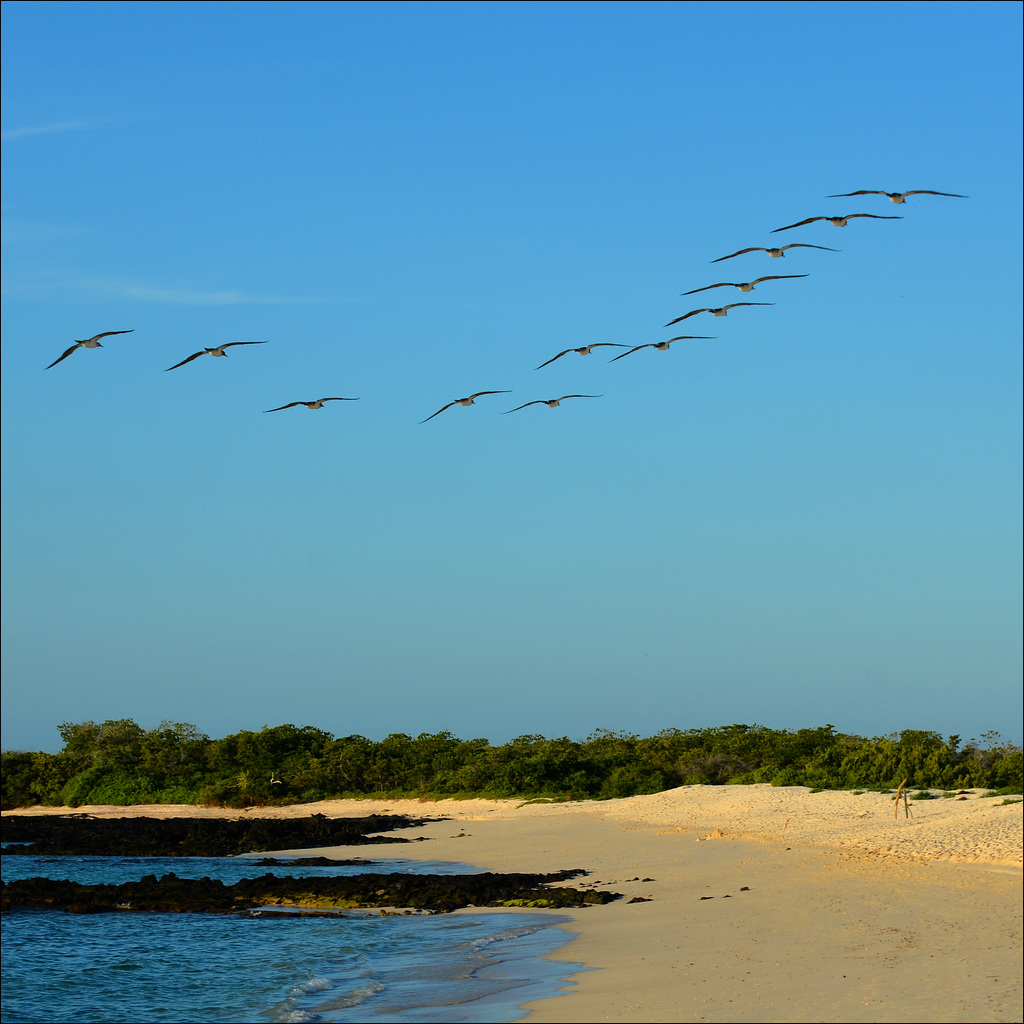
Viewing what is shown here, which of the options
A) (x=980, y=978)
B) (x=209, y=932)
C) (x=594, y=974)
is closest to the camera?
(x=980, y=978)

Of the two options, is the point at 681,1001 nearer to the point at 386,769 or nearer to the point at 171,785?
→ the point at 386,769

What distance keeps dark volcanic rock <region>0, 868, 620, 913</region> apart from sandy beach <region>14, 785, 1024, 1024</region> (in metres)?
1.11

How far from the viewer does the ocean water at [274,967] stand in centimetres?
1614

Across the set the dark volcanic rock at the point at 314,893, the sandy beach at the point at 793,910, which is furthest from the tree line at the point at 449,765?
the dark volcanic rock at the point at 314,893

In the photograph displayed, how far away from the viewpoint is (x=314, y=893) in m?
25.3

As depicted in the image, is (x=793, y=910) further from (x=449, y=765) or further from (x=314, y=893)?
(x=449, y=765)

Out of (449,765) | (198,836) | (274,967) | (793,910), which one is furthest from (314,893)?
(449,765)

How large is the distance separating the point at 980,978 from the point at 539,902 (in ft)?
38.7

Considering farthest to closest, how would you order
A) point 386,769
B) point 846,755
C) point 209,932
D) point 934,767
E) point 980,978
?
point 386,769
point 846,755
point 934,767
point 209,932
point 980,978

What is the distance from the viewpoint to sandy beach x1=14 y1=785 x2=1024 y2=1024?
40.3ft

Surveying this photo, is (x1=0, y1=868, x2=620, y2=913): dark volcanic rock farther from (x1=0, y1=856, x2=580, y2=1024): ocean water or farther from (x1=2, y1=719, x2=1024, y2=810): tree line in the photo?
(x1=2, y1=719, x2=1024, y2=810): tree line

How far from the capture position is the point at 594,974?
51.1 ft

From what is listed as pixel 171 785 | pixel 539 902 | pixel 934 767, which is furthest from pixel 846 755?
pixel 171 785

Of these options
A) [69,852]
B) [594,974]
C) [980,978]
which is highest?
[980,978]
